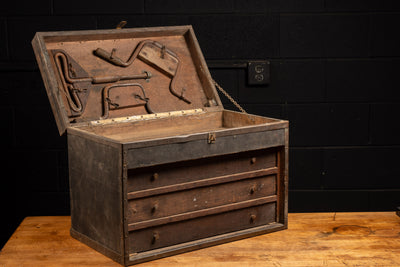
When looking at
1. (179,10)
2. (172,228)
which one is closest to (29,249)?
(172,228)

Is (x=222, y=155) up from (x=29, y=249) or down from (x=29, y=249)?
up

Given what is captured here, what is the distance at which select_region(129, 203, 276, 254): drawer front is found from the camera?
6.65 ft

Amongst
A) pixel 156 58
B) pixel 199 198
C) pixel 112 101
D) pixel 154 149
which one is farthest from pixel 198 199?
pixel 156 58

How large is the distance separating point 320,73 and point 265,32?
0.36 metres

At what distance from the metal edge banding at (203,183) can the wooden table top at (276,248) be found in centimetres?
22

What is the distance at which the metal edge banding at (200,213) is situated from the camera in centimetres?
201

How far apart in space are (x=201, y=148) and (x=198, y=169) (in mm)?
78

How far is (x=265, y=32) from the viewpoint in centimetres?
323

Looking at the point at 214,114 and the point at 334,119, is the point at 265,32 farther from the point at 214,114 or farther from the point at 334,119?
the point at 214,114

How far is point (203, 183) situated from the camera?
83.4 inches

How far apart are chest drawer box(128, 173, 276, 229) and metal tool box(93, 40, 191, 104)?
52 centimetres

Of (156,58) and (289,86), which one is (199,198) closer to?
(156,58)

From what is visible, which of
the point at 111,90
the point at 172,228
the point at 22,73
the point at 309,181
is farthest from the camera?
the point at 309,181

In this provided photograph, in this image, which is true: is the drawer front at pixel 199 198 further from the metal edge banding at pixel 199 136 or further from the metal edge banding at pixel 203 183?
the metal edge banding at pixel 199 136
